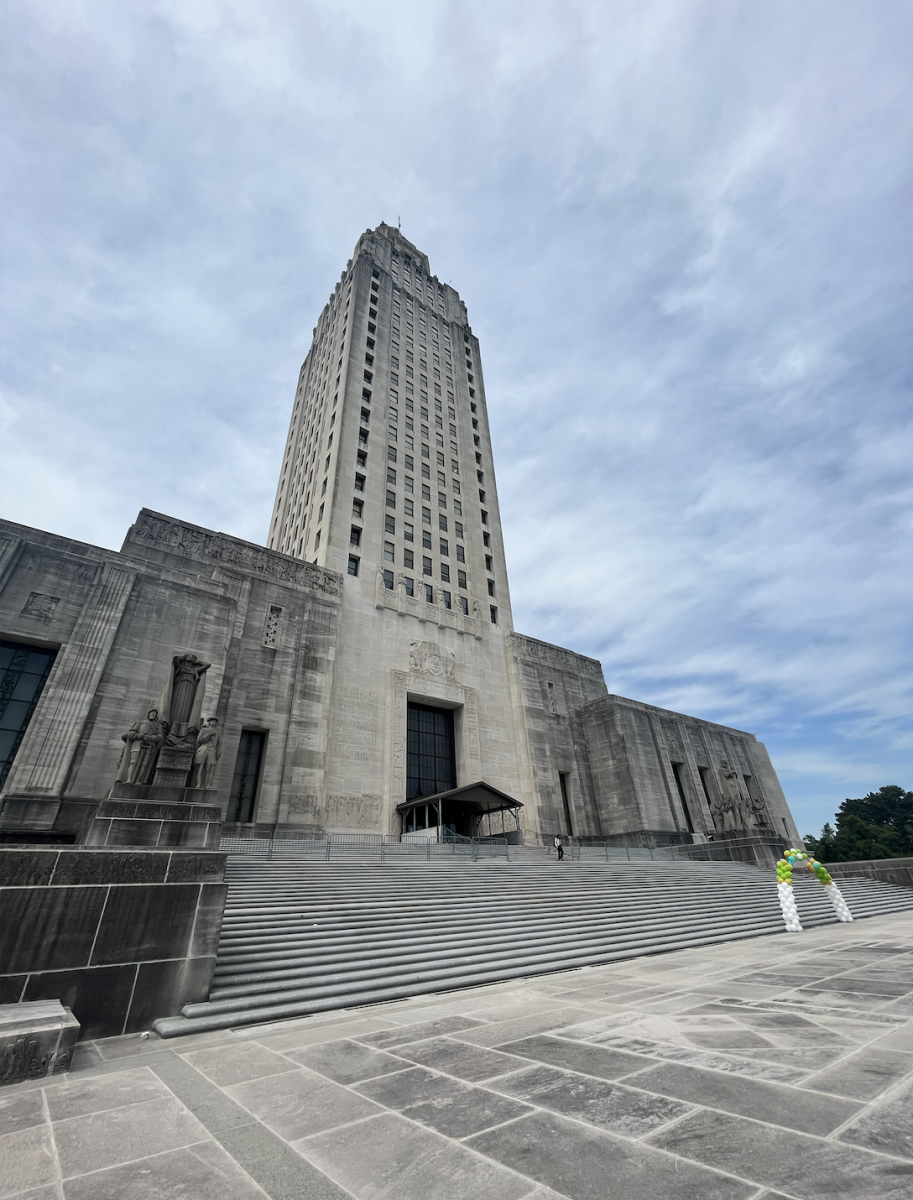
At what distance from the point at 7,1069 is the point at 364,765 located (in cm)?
2427

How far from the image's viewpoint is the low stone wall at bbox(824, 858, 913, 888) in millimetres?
24266

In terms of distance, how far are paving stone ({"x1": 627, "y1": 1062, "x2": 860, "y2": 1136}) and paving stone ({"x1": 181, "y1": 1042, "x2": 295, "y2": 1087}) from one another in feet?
10.7

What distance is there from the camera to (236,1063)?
A: 5082 mm

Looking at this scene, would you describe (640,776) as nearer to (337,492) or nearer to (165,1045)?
(337,492)

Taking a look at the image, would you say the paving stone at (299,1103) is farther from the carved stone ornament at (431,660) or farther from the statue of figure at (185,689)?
the carved stone ornament at (431,660)

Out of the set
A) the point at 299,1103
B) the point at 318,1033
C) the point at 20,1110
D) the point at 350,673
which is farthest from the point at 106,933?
the point at 350,673

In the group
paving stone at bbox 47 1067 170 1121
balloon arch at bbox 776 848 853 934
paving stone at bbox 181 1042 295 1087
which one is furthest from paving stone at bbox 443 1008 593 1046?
balloon arch at bbox 776 848 853 934

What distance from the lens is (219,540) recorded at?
2895cm

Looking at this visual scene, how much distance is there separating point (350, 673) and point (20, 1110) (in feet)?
86.7

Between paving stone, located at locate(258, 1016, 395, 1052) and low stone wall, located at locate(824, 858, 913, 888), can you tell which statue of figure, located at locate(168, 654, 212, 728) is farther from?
low stone wall, located at locate(824, 858, 913, 888)

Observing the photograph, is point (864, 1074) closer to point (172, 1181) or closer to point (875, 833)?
point (172, 1181)

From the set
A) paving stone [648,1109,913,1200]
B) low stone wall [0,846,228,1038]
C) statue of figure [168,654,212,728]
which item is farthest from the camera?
statue of figure [168,654,212,728]

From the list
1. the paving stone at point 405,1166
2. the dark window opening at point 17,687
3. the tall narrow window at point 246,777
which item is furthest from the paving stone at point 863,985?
the dark window opening at point 17,687

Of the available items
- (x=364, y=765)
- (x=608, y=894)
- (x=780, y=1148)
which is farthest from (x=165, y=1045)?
(x=364, y=765)
